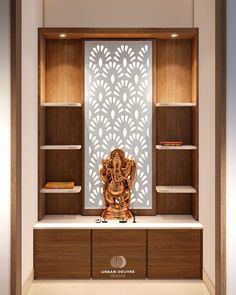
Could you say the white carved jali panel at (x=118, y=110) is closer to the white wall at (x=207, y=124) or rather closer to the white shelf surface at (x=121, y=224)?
the white shelf surface at (x=121, y=224)

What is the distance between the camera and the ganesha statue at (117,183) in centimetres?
464

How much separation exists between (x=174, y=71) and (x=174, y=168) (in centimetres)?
95

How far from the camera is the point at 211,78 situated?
3980 mm

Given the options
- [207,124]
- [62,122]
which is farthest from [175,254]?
[62,122]

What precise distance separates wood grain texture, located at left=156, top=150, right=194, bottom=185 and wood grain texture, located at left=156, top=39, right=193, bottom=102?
541 mm

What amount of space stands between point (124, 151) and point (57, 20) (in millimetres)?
1396

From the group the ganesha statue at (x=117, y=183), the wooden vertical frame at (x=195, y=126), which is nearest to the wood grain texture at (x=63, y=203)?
the ganesha statue at (x=117, y=183)

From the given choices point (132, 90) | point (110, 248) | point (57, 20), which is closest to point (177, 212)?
point (110, 248)

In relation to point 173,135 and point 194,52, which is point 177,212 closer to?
point 173,135

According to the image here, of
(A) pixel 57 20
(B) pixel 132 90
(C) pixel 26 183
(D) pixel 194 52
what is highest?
(A) pixel 57 20

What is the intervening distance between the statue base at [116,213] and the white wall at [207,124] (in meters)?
0.68

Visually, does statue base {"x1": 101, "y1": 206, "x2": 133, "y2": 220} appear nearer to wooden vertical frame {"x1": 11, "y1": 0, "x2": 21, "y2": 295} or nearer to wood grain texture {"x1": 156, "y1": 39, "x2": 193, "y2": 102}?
wood grain texture {"x1": 156, "y1": 39, "x2": 193, "y2": 102}
